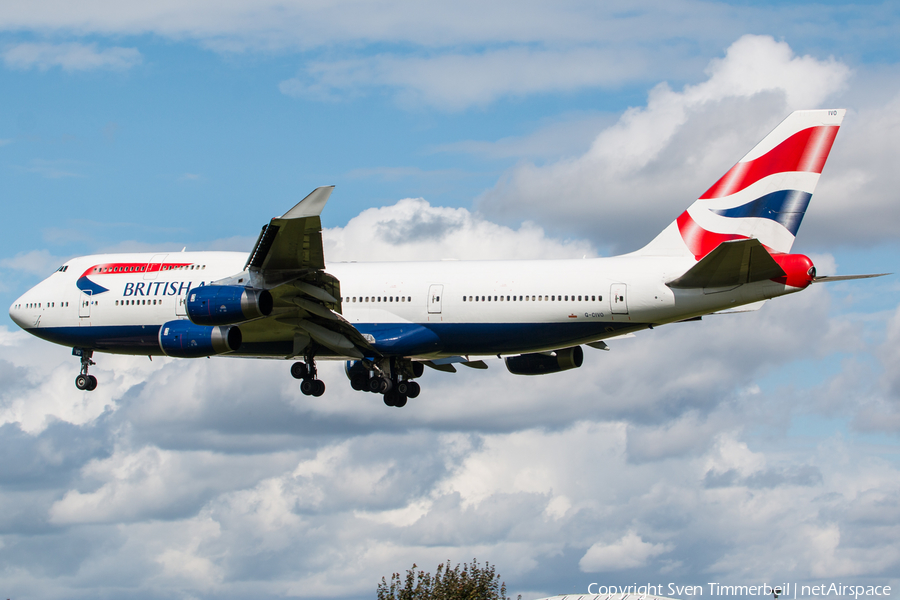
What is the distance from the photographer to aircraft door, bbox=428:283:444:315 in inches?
1309

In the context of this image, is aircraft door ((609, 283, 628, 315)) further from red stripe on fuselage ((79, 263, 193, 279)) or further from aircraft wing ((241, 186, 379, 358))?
red stripe on fuselage ((79, 263, 193, 279))

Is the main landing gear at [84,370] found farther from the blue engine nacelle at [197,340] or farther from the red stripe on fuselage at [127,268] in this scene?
the blue engine nacelle at [197,340]

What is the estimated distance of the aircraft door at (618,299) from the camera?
30.7 meters

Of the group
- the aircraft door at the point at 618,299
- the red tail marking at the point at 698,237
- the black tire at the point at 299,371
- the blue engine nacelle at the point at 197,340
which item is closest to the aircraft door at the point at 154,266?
the blue engine nacelle at the point at 197,340

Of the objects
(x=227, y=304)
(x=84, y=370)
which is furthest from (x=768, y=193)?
(x=84, y=370)

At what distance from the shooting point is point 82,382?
37875 mm

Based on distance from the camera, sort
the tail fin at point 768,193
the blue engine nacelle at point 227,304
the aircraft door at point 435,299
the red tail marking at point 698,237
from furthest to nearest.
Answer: the aircraft door at point 435,299 → the red tail marking at point 698,237 → the tail fin at point 768,193 → the blue engine nacelle at point 227,304

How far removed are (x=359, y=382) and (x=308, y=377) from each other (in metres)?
2.61

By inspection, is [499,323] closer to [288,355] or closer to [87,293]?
[288,355]

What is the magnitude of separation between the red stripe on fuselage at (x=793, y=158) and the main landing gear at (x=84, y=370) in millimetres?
22815

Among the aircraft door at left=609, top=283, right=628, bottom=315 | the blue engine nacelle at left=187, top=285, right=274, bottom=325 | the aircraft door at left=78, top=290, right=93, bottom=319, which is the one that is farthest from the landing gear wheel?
the aircraft door at left=78, top=290, right=93, bottom=319

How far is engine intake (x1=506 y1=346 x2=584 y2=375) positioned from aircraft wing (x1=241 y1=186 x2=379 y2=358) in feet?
20.5

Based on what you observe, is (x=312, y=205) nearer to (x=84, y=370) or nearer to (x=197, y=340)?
(x=197, y=340)

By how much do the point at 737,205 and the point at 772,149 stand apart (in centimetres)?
196
